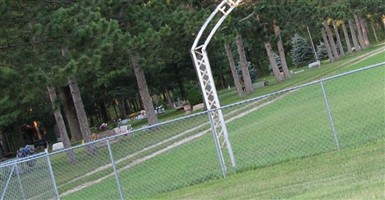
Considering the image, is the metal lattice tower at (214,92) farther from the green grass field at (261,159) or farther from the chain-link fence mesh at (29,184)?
the chain-link fence mesh at (29,184)

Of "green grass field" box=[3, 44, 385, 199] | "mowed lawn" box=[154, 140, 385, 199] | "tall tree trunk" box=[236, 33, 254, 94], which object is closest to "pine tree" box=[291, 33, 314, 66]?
"tall tree trunk" box=[236, 33, 254, 94]

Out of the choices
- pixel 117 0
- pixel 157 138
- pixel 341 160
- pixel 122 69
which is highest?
pixel 117 0

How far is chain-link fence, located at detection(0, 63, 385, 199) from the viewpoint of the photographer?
478 inches

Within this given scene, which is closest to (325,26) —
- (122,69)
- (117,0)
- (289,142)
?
(122,69)

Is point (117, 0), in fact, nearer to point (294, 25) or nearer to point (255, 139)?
point (255, 139)

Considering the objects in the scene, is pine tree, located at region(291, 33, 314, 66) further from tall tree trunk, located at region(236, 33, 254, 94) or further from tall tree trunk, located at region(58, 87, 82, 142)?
tall tree trunk, located at region(58, 87, 82, 142)

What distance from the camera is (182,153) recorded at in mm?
14836

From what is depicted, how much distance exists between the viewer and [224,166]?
12055 mm

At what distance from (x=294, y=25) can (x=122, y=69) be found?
22229mm

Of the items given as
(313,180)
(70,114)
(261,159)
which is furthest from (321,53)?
(313,180)

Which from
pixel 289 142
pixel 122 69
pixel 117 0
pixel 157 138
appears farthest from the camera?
pixel 122 69

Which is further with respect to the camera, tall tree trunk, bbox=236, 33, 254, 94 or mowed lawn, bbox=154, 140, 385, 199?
tall tree trunk, bbox=236, 33, 254, 94

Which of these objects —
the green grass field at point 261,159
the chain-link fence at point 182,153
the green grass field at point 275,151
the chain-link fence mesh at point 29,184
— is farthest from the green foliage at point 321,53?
the chain-link fence mesh at point 29,184

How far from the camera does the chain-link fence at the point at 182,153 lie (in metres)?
12.1
